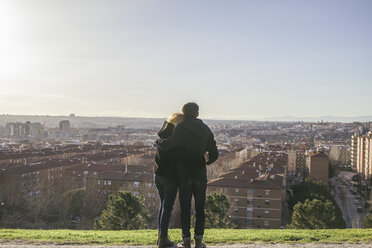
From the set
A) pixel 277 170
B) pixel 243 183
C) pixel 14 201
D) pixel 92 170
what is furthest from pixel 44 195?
pixel 277 170

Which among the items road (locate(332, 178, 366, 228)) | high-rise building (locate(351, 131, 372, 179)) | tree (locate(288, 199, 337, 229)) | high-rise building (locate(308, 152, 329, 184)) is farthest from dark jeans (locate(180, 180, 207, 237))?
high-rise building (locate(351, 131, 372, 179))

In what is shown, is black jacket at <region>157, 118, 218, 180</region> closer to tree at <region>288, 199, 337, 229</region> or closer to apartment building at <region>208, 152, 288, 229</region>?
tree at <region>288, 199, 337, 229</region>

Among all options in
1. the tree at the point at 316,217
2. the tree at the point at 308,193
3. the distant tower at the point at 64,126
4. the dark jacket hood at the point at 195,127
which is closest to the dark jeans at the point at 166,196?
the dark jacket hood at the point at 195,127

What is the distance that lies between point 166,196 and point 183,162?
54 centimetres

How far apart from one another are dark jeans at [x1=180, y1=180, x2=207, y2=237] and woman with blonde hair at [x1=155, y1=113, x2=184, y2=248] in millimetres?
157

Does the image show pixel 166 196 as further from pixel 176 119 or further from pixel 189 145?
pixel 176 119

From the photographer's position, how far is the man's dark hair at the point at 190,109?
4602mm

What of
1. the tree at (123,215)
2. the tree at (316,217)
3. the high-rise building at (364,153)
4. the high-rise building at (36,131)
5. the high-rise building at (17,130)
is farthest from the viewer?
the high-rise building at (36,131)

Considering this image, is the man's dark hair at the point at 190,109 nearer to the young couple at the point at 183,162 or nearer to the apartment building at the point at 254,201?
the young couple at the point at 183,162

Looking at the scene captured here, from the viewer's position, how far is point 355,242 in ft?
19.9

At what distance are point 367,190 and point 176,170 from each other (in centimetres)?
4976

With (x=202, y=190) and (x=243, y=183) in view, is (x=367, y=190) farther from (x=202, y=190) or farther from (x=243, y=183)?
(x=202, y=190)

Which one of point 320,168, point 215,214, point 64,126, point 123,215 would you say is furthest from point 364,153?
point 64,126

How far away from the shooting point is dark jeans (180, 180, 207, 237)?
4.61m
